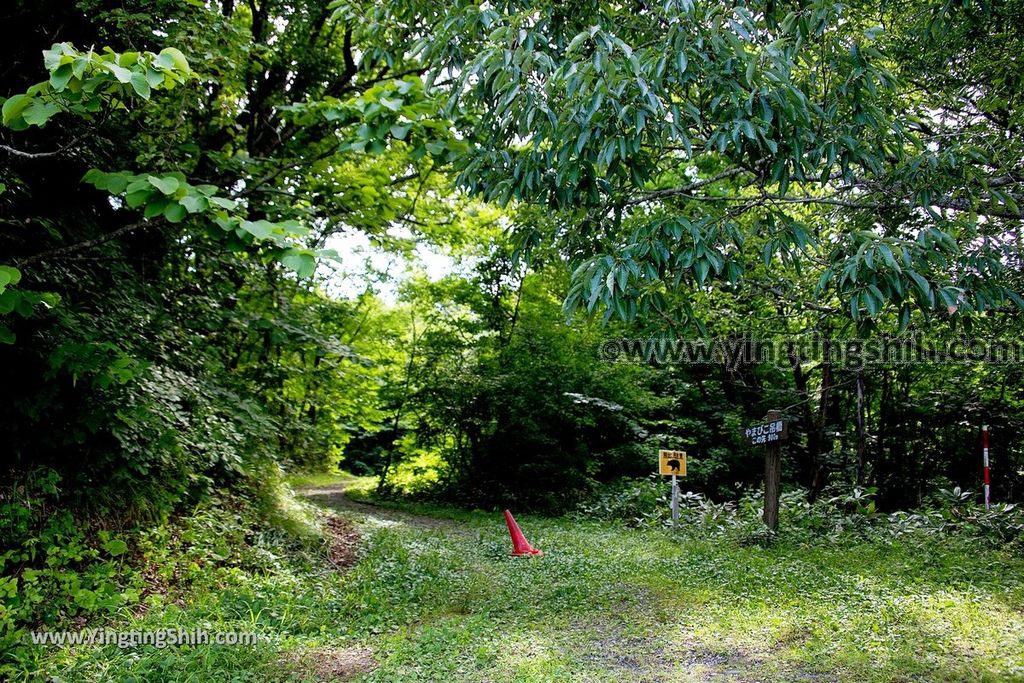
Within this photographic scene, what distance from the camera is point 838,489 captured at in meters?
10.9

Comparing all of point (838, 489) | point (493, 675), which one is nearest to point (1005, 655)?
point (493, 675)

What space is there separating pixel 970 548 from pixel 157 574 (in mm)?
7836

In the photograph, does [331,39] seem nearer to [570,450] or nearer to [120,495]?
[120,495]

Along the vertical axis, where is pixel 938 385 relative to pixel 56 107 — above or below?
below

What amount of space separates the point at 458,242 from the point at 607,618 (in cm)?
594

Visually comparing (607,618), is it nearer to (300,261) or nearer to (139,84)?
(300,261)

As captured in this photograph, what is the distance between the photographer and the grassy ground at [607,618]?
389cm

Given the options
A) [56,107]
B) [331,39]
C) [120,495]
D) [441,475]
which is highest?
[331,39]

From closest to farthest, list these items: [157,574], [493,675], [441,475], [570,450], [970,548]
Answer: [493,675]
[157,574]
[970,548]
[570,450]
[441,475]

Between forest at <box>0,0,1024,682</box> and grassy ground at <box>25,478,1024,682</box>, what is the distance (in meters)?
0.04

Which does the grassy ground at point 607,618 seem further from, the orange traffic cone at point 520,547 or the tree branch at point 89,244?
the tree branch at point 89,244

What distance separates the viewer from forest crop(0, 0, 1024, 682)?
3.09m

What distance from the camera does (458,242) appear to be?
9461 mm

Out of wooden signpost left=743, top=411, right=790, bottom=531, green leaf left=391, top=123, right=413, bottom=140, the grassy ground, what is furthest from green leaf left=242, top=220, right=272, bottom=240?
wooden signpost left=743, top=411, right=790, bottom=531
